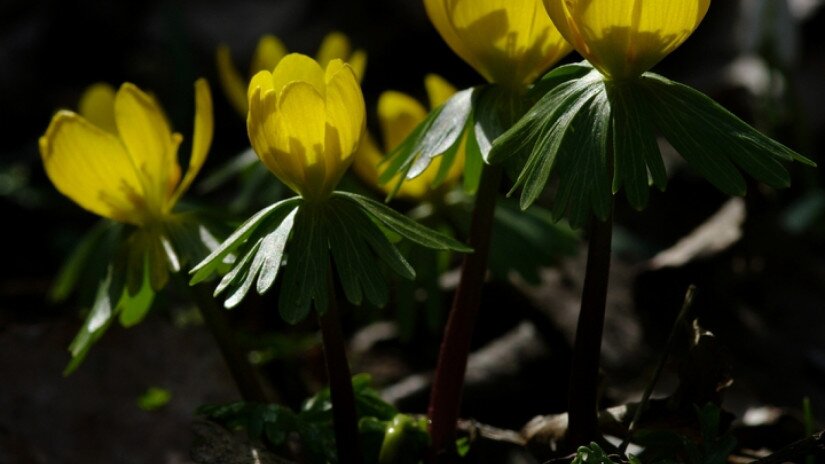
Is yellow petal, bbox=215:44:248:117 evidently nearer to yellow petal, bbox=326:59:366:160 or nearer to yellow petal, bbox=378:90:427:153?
yellow petal, bbox=378:90:427:153

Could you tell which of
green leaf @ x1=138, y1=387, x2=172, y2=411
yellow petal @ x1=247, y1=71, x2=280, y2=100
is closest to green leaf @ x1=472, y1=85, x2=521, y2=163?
yellow petal @ x1=247, y1=71, x2=280, y2=100

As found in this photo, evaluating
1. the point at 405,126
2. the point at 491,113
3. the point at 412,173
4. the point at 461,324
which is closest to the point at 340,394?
the point at 461,324

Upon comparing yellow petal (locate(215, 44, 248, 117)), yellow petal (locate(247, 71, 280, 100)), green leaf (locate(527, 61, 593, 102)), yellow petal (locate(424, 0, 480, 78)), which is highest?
yellow petal (locate(215, 44, 248, 117))

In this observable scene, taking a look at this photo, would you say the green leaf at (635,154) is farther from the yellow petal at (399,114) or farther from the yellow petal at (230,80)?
the yellow petal at (230,80)

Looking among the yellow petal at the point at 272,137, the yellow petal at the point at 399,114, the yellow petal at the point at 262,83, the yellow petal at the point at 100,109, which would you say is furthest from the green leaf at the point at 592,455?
the yellow petal at the point at 100,109

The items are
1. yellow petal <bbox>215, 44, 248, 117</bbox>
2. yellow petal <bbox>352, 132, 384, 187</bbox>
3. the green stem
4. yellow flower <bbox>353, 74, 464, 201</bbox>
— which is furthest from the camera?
yellow petal <bbox>215, 44, 248, 117</bbox>

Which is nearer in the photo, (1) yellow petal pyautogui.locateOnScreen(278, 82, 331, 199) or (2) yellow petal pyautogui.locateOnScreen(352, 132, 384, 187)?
(1) yellow petal pyautogui.locateOnScreen(278, 82, 331, 199)

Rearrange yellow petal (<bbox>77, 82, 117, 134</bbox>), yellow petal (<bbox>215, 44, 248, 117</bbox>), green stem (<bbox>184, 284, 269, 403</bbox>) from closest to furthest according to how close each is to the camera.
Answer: green stem (<bbox>184, 284, 269, 403</bbox>), yellow petal (<bbox>77, 82, 117, 134</bbox>), yellow petal (<bbox>215, 44, 248, 117</bbox>)

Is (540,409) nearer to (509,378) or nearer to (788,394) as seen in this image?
(509,378)
